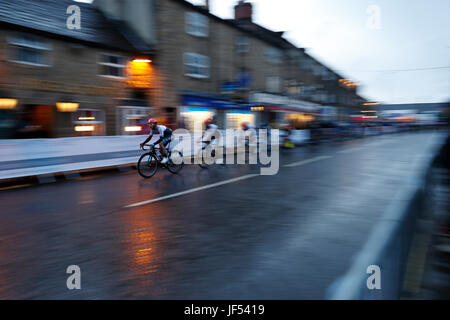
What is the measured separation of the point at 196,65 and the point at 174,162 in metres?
13.5

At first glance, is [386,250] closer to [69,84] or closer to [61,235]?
[61,235]

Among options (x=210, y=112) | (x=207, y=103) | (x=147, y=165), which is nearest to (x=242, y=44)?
(x=210, y=112)

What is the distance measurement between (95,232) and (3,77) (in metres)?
12.8

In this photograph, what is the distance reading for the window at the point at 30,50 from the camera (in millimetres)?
15164

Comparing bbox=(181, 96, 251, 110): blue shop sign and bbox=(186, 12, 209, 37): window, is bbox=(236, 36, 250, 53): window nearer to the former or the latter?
bbox=(186, 12, 209, 37): window

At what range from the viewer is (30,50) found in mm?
15695

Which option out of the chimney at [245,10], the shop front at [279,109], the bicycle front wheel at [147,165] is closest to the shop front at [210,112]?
the shop front at [279,109]

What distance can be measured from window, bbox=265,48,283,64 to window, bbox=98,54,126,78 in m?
16.3

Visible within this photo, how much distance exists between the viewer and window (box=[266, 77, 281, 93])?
107 ft

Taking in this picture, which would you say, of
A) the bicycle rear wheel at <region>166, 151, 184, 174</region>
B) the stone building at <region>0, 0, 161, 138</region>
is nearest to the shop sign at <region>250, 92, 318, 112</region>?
the stone building at <region>0, 0, 161, 138</region>

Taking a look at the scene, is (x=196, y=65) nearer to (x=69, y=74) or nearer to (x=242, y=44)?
(x=242, y=44)

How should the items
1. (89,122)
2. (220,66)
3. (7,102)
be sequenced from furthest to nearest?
(220,66) → (89,122) → (7,102)

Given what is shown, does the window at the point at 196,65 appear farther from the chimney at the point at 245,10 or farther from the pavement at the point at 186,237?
the pavement at the point at 186,237

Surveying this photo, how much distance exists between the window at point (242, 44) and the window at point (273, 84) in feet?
14.7
